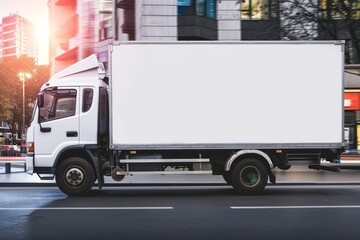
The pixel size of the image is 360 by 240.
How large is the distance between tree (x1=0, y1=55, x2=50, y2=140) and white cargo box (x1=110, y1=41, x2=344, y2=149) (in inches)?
1734

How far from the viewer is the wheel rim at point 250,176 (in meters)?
11.3

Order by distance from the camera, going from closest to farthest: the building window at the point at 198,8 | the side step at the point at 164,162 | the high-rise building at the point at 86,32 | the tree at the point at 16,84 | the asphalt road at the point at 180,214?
the asphalt road at the point at 180,214 → the side step at the point at 164,162 → the building window at the point at 198,8 → the high-rise building at the point at 86,32 → the tree at the point at 16,84

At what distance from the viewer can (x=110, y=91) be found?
11.0m

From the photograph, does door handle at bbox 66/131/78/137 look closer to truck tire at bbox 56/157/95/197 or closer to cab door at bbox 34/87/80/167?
cab door at bbox 34/87/80/167

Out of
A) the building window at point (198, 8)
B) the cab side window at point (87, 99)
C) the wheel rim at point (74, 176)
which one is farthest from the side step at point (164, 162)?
the building window at point (198, 8)

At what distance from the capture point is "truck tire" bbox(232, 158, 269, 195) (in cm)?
1126

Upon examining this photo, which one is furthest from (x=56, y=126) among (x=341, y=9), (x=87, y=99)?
(x=341, y=9)

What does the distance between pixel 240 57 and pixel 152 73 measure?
2.03 meters

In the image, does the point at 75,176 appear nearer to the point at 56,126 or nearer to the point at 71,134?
the point at 71,134

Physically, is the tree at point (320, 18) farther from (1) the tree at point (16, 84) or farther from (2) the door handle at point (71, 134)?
(1) the tree at point (16, 84)

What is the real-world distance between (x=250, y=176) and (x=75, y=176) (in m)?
3.99

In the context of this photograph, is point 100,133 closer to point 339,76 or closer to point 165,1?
point 339,76

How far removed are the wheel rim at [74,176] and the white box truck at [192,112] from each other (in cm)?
2

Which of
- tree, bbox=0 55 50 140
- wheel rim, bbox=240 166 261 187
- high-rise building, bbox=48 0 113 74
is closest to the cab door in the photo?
wheel rim, bbox=240 166 261 187
